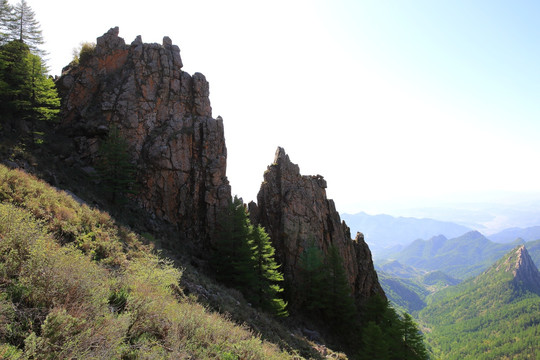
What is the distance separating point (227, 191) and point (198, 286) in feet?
66.1

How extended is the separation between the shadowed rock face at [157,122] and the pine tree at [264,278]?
8067mm

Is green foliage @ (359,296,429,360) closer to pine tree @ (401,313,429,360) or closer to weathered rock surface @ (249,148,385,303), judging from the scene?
pine tree @ (401,313,429,360)

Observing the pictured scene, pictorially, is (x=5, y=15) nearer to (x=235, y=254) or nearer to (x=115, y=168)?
(x=115, y=168)

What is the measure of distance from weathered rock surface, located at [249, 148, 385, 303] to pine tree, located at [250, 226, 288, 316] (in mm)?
8979

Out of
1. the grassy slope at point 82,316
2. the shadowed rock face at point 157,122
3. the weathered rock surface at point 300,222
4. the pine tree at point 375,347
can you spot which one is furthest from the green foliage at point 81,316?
the weathered rock surface at point 300,222

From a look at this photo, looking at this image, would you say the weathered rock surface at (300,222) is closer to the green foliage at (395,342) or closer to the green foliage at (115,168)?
the green foliage at (395,342)

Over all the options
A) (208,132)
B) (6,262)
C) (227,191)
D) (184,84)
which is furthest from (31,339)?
(184,84)

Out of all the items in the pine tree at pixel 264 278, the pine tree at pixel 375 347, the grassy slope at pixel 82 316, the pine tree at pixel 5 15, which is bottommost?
the pine tree at pixel 375 347

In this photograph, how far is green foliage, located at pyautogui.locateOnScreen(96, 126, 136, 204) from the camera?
29.5 meters

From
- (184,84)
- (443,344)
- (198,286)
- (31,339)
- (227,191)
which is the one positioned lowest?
(443,344)

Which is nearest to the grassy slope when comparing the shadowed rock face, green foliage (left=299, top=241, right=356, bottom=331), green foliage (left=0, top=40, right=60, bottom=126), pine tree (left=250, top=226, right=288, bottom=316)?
pine tree (left=250, top=226, right=288, bottom=316)

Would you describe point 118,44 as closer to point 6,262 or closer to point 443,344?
point 6,262

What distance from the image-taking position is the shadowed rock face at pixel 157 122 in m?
34.3

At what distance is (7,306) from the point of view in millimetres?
5281
